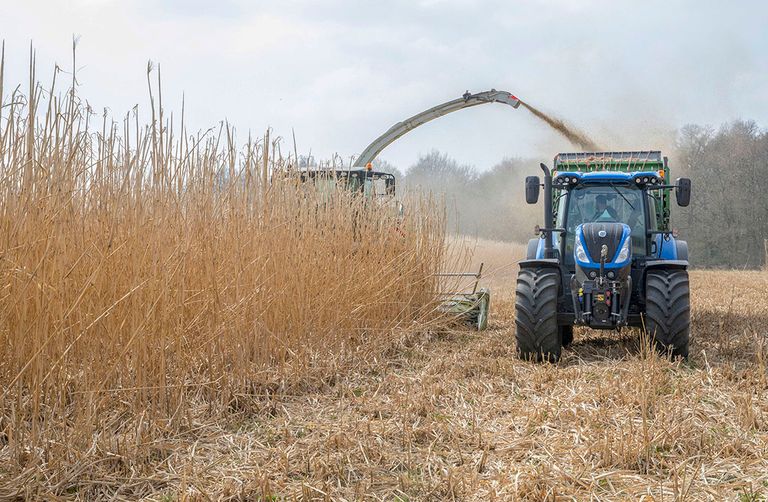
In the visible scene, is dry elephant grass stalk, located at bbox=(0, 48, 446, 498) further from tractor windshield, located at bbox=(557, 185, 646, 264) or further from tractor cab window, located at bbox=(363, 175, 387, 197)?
tractor cab window, located at bbox=(363, 175, 387, 197)

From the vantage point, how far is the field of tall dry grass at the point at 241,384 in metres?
2.93

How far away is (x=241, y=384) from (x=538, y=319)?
242 centimetres

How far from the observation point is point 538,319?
5480mm

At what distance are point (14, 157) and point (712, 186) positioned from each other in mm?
32140

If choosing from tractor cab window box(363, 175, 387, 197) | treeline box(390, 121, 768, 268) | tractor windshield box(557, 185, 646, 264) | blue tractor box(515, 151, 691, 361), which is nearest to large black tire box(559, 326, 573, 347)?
blue tractor box(515, 151, 691, 361)

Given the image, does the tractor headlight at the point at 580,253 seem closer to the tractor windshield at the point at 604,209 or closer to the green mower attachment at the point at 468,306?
the tractor windshield at the point at 604,209

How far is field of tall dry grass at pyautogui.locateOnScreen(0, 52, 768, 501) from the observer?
2.93 m

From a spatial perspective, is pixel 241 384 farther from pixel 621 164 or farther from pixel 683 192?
pixel 621 164

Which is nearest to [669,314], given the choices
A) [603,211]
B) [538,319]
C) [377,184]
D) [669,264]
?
[669,264]

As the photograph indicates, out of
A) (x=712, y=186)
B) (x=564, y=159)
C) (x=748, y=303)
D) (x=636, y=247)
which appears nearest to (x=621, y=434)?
(x=636, y=247)

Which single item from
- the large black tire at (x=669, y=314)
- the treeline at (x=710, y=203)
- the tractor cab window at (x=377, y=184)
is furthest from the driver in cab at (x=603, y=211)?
the treeline at (x=710, y=203)

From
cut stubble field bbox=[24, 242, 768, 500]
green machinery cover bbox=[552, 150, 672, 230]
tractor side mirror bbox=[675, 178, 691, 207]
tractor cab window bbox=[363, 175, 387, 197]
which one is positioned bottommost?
cut stubble field bbox=[24, 242, 768, 500]

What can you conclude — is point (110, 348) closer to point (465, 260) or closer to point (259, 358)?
point (259, 358)

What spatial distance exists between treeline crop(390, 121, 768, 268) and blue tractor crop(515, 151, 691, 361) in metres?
21.1
